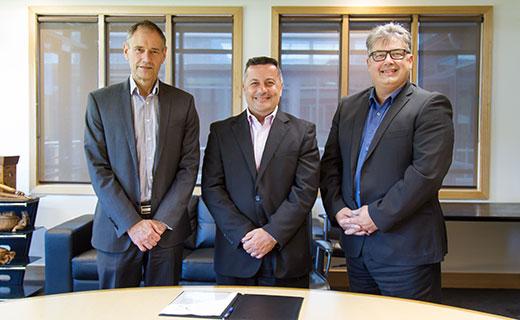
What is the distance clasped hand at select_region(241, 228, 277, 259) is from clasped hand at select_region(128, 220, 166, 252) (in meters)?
0.39

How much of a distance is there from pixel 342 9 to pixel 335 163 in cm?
224

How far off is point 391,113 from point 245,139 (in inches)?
25.8

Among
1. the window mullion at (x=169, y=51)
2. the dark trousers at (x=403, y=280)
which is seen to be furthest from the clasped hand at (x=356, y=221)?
the window mullion at (x=169, y=51)

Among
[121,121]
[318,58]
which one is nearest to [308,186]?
[121,121]

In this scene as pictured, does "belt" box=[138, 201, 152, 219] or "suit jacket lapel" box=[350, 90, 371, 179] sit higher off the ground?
"suit jacket lapel" box=[350, 90, 371, 179]

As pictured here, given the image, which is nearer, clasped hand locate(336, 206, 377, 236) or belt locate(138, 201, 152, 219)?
clasped hand locate(336, 206, 377, 236)

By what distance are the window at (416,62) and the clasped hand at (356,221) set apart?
7.24 ft

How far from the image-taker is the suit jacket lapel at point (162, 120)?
2184 millimetres

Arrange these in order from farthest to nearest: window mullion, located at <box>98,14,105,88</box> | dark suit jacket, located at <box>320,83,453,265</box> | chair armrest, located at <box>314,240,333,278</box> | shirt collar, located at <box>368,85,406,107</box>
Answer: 1. window mullion, located at <box>98,14,105,88</box>
2. chair armrest, located at <box>314,240,333,278</box>
3. shirt collar, located at <box>368,85,406,107</box>
4. dark suit jacket, located at <box>320,83,453,265</box>

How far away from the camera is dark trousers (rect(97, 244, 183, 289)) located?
7.06 feet

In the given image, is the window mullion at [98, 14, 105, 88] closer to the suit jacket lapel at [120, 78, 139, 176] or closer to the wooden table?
the suit jacket lapel at [120, 78, 139, 176]

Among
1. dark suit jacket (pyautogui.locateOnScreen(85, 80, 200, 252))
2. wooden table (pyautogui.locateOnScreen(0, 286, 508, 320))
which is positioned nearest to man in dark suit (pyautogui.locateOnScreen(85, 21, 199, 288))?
dark suit jacket (pyautogui.locateOnScreen(85, 80, 200, 252))

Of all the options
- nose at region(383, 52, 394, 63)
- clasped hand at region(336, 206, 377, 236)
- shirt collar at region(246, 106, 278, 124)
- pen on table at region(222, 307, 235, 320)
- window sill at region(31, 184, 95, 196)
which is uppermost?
nose at region(383, 52, 394, 63)

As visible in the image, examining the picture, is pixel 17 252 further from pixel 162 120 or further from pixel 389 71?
pixel 389 71
